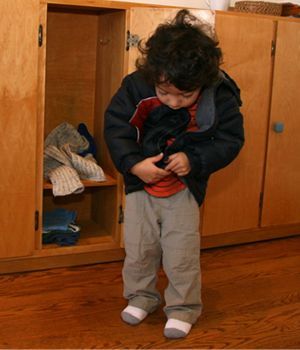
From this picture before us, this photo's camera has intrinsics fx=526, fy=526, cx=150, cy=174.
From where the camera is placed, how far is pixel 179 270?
1.62m

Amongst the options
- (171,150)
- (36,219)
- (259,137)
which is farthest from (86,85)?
(171,150)

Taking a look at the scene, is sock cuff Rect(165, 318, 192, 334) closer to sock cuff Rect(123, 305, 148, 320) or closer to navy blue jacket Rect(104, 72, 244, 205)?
sock cuff Rect(123, 305, 148, 320)

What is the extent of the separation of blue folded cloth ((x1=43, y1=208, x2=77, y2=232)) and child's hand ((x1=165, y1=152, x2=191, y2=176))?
757mm

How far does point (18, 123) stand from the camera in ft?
6.07

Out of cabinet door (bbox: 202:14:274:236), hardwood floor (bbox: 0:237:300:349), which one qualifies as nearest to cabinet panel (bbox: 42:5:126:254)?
hardwood floor (bbox: 0:237:300:349)

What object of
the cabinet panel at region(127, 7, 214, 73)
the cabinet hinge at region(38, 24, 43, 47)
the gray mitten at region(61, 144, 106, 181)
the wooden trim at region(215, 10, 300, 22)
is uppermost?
the wooden trim at region(215, 10, 300, 22)

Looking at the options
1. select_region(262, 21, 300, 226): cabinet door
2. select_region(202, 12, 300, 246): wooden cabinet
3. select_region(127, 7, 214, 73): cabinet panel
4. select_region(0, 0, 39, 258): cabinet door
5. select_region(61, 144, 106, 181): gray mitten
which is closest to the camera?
select_region(0, 0, 39, 258): cabinet door

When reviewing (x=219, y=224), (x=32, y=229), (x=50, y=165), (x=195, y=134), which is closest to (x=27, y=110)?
(x=50, y=165)

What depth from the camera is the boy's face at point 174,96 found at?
145 cm

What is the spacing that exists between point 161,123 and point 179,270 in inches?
17.9

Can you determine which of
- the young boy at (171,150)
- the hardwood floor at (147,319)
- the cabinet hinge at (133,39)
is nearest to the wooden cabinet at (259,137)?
the hardwood floor at (147,319)

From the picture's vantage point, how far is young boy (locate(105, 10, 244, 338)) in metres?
Result: 1.45

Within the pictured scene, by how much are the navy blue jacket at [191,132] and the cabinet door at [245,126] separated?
Answer: 64cm

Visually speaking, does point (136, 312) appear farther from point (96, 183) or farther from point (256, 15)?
point (256, 15)
